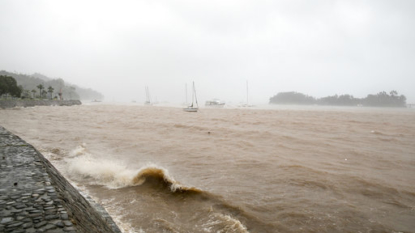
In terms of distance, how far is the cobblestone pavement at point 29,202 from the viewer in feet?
9.12

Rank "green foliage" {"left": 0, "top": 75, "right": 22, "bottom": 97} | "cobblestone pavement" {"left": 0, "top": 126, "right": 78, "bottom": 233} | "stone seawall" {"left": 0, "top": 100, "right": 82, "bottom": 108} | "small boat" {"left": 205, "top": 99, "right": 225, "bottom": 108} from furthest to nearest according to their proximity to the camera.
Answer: "small boat" {"left": 205, "top": 99, "right": 225, "bottom": 108} < "green foliage" {"left": 0, "top": 75, "right": 22, "bottom": 97} < "stone seawall" {"left": 0, "top": 100, "right": 82, "bottom": 108} < "cobblestone pavement" {"left": 0, "top": 126, "right": 78, "bottom": 233}

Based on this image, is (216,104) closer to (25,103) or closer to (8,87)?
(25,103)

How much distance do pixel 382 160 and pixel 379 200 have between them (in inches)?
242

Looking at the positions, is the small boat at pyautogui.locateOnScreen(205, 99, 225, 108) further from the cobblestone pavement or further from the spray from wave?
the cobblestone pavement

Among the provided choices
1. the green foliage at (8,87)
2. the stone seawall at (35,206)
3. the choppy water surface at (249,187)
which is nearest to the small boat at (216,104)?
the green foliage at (8,87)

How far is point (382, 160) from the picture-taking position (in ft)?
39.0

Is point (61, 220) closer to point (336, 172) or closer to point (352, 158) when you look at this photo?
point (336, 172)

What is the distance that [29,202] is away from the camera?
3387mm

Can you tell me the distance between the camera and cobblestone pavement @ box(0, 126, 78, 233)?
2779 mm

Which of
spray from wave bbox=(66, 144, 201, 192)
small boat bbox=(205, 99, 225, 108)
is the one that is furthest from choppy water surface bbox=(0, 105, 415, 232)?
small boat bbox=(205, 99, 225, 108)

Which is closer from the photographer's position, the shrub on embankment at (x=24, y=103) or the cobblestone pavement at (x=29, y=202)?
the cobblestone pavement at (x=29, y=202)

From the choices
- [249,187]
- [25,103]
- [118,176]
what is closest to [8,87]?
[25,103]

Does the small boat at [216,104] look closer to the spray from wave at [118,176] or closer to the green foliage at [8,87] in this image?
the green foliage at [8,87]

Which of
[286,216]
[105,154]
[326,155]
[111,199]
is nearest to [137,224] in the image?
[111,199]
